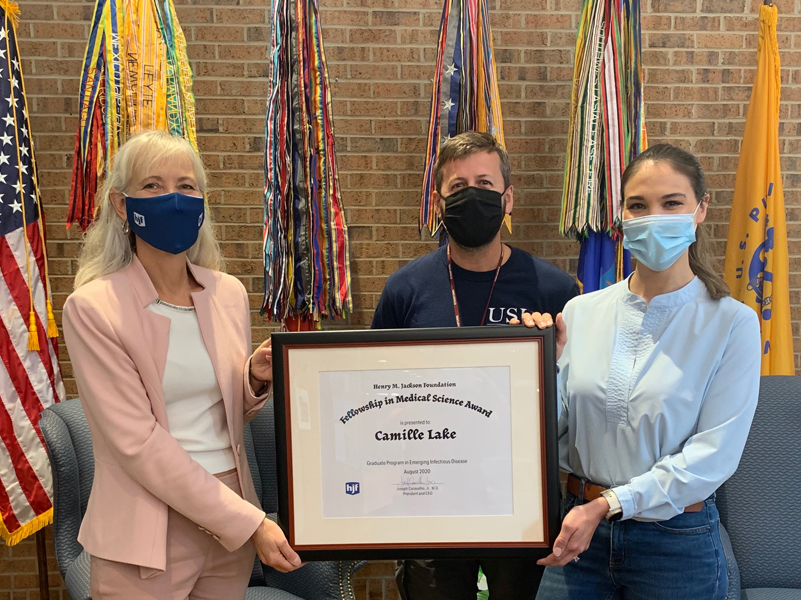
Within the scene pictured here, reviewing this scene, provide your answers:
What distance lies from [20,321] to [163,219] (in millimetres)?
1606

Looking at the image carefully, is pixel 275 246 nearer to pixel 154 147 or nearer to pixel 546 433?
pixel 154 147

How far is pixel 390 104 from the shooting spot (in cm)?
334

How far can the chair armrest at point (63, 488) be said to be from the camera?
2.42m

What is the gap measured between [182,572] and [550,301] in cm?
114

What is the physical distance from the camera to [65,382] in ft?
11.1

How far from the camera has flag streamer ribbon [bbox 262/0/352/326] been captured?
9.11 feet

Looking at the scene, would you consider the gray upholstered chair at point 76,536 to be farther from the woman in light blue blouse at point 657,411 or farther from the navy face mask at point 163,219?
the navy face mask at point 163,219

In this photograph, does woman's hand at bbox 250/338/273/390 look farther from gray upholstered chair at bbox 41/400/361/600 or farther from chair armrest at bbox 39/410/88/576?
chair armrest at bbox 39/410/88/576

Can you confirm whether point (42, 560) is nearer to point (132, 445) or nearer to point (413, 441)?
point (132, 445)

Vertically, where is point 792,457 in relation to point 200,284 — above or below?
below

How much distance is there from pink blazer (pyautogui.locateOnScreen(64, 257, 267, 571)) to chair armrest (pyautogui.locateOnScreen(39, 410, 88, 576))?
3.40ft

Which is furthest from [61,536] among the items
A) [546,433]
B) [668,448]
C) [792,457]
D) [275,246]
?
[792,457]
